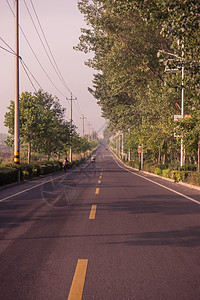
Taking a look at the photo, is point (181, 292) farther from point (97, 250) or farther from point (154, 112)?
point (154, 112)

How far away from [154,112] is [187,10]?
18.8m

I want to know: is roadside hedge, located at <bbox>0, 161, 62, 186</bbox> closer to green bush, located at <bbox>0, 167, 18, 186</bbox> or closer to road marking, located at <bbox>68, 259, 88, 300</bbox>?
green bush, located at <bbox>0, 167, 18, 186</bbox>

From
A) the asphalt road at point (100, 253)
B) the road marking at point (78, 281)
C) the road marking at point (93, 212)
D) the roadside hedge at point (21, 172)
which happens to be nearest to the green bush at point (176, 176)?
the roadside hedge at point (21, 172)

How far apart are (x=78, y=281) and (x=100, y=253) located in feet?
4.21

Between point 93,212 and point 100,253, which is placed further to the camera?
point 93,212

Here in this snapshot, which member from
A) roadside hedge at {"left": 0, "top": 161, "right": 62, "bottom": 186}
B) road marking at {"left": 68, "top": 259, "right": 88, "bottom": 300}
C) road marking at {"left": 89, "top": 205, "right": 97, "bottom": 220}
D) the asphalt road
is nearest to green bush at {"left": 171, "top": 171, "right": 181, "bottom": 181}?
roadside hedge at {"left": 0, "top": 161, "right": 62, "bottom": 186}

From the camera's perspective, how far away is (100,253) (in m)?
5.50

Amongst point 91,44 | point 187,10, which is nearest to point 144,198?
point 187,10

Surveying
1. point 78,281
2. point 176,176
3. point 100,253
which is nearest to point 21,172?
point 176,176

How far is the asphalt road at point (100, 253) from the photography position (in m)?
4.00

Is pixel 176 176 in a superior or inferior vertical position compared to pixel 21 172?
inferior

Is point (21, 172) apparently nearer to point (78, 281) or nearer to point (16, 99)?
point (16, 99)

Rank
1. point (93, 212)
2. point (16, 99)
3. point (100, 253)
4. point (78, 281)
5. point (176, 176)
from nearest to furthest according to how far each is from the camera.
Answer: point (78, 281), point (100, 253), point (93, 212), point (176, 176), point (16, 99)

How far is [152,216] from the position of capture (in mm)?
8852
